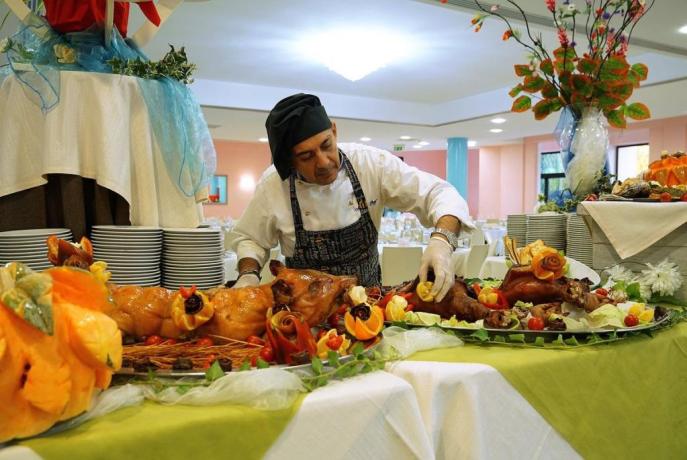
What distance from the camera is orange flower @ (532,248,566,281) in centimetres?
138

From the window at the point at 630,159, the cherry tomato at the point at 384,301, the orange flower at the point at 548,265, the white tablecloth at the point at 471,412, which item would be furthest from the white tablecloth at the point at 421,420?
the window at the point at 630,159

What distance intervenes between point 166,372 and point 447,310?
69 centimetres

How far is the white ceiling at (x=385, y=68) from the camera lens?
16.4 ft

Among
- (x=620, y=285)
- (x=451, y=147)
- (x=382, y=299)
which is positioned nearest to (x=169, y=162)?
(x=382, y=299)

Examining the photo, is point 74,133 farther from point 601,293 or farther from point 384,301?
point 601,293

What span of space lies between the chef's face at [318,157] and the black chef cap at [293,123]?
18 millimetres

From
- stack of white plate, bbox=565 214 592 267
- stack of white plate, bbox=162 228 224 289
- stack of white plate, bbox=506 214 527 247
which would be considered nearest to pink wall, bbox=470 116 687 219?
stack of white plate, bbox=506 214 527 247

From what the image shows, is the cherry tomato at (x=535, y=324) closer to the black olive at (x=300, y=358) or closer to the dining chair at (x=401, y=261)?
the black olive at (x=300, y=358)

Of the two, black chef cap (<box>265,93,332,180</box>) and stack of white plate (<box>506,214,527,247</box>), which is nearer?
black chef cap (<box>265,93,332,180</box>)

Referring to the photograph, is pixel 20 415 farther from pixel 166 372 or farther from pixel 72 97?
pixel 72 97

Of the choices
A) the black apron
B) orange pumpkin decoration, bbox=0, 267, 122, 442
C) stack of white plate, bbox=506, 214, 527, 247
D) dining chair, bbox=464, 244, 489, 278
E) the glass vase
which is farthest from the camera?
dining chair, bbox=464, 244, 489, 278

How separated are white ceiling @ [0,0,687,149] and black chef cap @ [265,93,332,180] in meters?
3.04

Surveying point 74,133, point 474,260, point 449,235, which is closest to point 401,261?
point 474,260

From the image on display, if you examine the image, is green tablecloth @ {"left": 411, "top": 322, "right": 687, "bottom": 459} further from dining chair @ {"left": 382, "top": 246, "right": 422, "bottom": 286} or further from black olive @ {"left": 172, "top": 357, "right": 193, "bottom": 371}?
dining chair @ {"left": 382, "top": 246, "right": 422, "bottom": 286}
